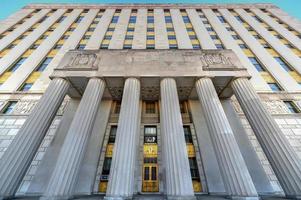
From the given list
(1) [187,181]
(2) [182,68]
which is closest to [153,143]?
(1) [187,181]

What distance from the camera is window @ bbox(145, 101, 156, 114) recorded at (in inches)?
589

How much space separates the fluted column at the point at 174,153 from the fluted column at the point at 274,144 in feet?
16.6

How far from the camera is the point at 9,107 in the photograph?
44.0ft

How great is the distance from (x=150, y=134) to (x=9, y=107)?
13247mm

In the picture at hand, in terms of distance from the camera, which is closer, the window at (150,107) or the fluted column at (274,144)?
the fluted column at (274,144)

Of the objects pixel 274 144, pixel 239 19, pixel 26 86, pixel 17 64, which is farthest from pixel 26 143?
pixel 239 19

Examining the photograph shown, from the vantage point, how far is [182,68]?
12289 millimetres

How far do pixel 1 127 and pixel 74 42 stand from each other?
12.8m

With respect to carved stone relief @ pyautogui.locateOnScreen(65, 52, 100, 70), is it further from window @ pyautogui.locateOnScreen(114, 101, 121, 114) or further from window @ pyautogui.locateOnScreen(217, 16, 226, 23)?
window @ pyautogui.locateOnScreen(217, 16, 226, 23)

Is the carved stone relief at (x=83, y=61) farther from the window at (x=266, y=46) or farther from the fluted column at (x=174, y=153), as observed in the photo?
the window at (x=266, y=46)

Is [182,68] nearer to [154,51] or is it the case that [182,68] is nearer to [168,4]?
[154,51]

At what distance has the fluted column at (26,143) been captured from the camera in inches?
301

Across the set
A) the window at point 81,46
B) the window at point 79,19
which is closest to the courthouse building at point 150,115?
the window at point 81,46

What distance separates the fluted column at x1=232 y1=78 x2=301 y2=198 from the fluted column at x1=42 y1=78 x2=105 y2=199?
35.7 feet
